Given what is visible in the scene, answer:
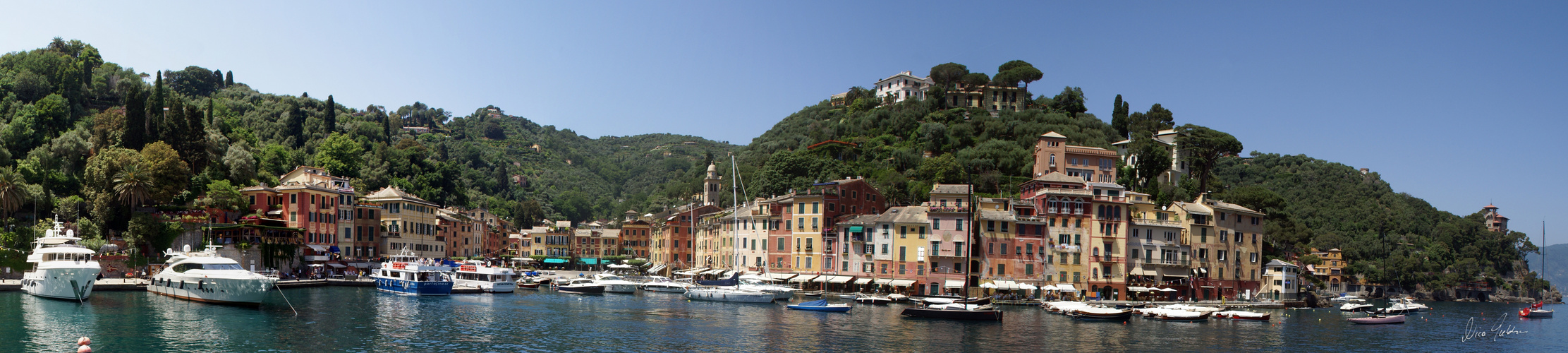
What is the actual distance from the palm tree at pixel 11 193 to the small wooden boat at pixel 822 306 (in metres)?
56.0

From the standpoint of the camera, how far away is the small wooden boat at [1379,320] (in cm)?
6525

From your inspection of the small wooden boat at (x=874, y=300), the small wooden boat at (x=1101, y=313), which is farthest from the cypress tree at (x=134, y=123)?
the small wooden boat at (x=1101, y=313)

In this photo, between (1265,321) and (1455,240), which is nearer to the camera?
(1265,321)

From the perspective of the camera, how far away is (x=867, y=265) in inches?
3130

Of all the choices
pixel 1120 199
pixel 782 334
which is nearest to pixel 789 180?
pixel 1120 199

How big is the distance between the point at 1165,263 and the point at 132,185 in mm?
79040

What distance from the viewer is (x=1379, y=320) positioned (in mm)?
66312

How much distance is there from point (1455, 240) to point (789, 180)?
90.6m

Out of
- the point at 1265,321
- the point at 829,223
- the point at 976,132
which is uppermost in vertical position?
the point at 976,132

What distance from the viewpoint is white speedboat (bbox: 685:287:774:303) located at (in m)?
71.1

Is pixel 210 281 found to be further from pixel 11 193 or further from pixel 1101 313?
pixel 1101 313

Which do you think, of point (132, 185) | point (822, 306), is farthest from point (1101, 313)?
point (132, 185)

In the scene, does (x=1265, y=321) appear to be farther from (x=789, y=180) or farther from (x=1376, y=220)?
(x=1376, y=220)

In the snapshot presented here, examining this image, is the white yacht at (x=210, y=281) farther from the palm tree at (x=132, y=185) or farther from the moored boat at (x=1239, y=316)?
the moored boat at (x=1239, y=316)
